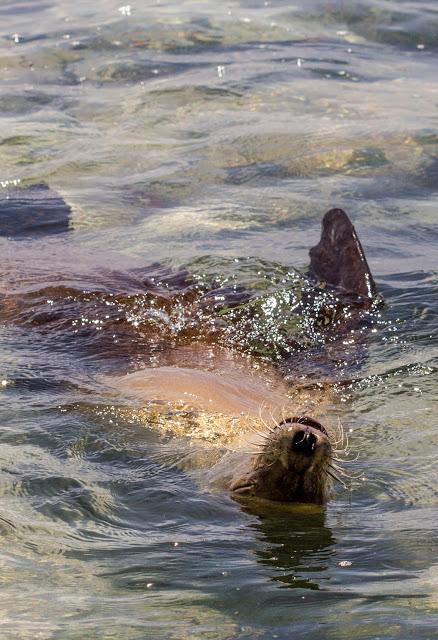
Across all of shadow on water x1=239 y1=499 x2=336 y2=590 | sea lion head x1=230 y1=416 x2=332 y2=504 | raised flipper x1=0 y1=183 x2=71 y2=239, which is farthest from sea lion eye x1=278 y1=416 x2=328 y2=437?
raised flipper x1=0 y1=183 x2=71 y2=239

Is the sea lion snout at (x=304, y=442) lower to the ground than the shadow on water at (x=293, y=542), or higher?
higher

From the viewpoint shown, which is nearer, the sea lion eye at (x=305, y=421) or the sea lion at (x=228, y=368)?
the sea lion eye at (x=305, y=421)

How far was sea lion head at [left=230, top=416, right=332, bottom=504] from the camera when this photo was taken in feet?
11.0

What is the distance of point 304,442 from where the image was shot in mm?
3340

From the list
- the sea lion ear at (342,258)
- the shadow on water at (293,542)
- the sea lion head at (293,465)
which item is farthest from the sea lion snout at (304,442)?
the sea lion ear at (342,258)

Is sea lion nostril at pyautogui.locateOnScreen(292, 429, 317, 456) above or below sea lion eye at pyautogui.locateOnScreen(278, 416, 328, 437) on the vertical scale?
below

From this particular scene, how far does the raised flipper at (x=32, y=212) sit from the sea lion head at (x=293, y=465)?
11.7ft

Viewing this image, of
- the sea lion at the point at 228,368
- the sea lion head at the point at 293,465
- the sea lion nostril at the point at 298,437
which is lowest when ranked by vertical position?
the sea lion at the point at 228,368

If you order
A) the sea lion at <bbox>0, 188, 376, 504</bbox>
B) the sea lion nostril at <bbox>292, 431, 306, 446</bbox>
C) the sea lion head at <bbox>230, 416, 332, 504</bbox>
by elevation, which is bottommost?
the sea lion at <bbox>0, 188, 376, 504</bbox>

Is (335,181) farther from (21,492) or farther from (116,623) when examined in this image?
(116,623)

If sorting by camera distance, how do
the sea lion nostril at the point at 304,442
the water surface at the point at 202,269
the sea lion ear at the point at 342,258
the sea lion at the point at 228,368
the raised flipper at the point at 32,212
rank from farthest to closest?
the raised flipper at the point at 32,212 < the sea lion ear at the point at 342,258 < the sea lion at the point at 228,368 < the sea lion nostril at the point at 304,442 < the water surface at the point at 202,269

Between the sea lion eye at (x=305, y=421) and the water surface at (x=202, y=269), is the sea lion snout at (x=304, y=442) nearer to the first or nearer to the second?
the sea lion eye at (x=305, y=421)

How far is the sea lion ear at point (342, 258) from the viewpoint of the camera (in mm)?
5672

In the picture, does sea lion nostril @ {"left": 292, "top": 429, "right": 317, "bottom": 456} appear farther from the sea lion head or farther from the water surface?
the water surface
